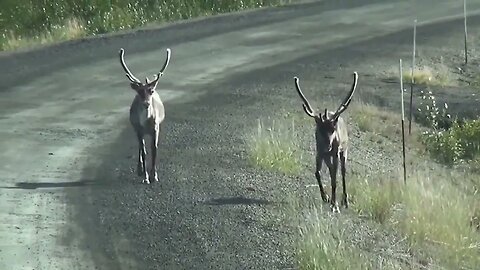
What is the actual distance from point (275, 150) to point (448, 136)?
4861 mm

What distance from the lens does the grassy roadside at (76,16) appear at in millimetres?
26531

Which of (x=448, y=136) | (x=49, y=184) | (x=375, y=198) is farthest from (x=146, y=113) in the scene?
(x=448, y=136)

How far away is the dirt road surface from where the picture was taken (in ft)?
36.5

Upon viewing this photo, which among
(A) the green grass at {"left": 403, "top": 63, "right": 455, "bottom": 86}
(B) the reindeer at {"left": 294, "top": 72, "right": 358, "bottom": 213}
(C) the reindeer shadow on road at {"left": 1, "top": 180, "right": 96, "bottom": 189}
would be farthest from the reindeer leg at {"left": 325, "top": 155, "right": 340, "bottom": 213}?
(A) the green grass at {"left": 403, "top": 63, "right": 455, "bottom": 86}

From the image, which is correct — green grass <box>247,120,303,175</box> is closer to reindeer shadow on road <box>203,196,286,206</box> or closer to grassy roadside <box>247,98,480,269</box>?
grassy roadside <box>247,98,480,269</box>

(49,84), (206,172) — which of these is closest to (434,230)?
(206,172)

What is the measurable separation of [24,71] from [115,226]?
11296mm

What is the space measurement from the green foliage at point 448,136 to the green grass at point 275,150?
2850 millimetres

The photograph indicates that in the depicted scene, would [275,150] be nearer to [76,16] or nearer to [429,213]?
[429,213]

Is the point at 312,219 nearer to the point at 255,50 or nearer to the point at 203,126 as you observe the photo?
the point at 203,126

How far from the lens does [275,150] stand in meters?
15.0

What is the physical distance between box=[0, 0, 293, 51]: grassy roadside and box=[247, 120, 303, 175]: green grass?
10550 mm

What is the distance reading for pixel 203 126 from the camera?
57.0 ft

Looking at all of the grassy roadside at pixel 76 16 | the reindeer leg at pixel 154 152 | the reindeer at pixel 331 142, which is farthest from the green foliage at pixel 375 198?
the grassy roadside at pixel 76 16
